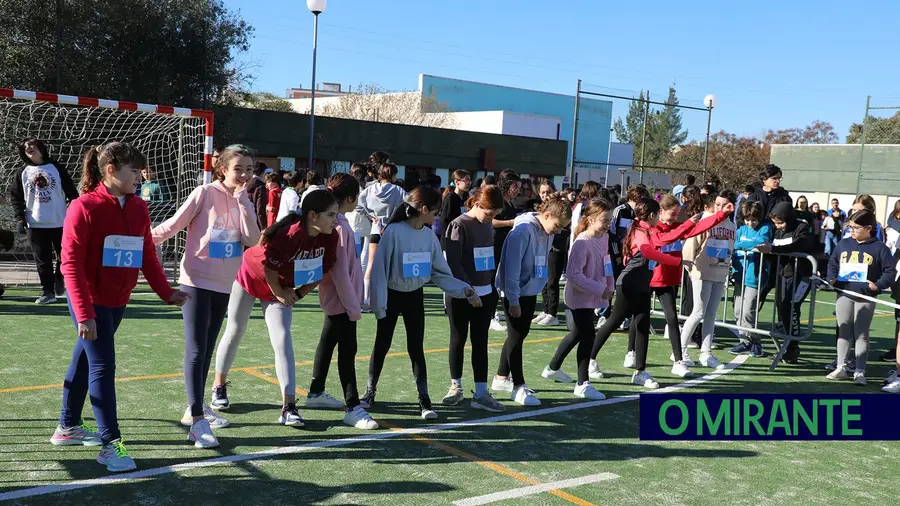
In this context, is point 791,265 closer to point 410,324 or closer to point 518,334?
point 518,334

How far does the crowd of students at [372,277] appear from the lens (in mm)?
4633

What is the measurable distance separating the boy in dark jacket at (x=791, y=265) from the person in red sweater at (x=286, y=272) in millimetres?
5577

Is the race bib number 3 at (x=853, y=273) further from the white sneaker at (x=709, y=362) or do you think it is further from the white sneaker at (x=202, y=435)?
the white sneaker at (x=202, y=435)

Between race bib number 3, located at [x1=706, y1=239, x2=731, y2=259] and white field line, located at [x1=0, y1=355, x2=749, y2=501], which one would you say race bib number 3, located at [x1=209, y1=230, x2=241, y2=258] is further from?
race bib number 3, located at [x1=706, y1=239, x2=731, y2=259]

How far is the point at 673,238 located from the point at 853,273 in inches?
69.8

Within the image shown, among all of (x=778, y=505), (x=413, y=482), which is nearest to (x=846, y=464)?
(x=778, y=505)

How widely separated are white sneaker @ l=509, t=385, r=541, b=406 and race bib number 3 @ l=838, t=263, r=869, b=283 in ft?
11.7

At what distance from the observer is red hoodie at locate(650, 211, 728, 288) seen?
801 cm

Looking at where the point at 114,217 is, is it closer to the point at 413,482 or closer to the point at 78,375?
the point at 78,375

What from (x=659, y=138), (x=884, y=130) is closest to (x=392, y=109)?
(x=659, y=138)

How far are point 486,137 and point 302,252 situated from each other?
3387 centimetres

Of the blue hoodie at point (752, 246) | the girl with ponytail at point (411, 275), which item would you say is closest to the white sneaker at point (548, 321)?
the blue hoodie at point (752, 246)

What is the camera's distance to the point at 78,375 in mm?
4961

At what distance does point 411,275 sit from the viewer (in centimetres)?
603
